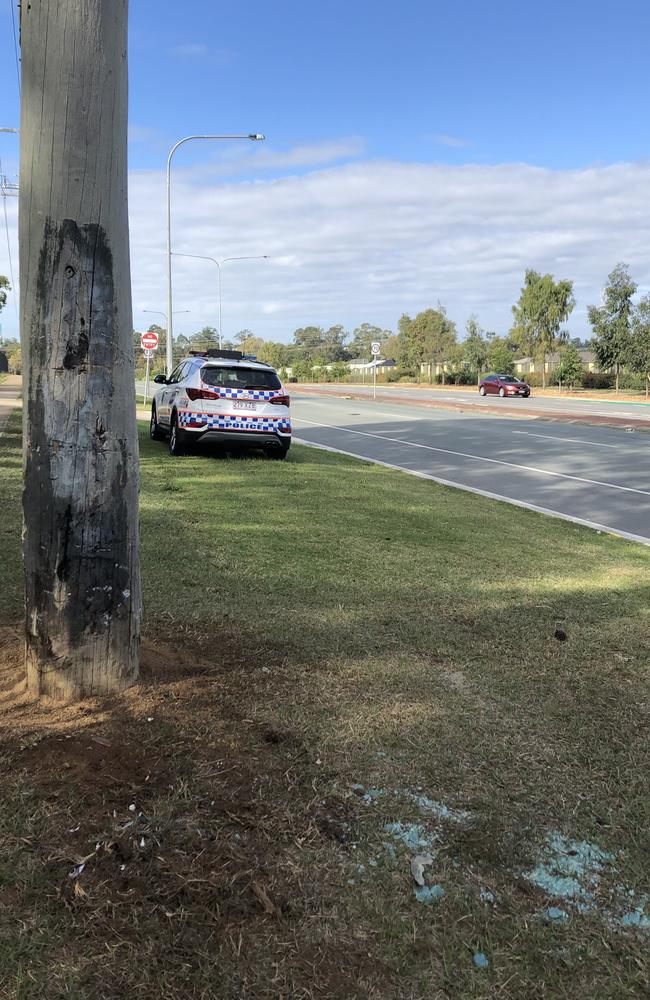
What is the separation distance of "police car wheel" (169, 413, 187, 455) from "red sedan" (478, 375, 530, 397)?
116 ft

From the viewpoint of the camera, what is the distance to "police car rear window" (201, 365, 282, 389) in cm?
1178

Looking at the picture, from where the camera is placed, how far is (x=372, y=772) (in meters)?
2.80

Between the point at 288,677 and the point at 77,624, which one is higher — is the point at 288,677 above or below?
below

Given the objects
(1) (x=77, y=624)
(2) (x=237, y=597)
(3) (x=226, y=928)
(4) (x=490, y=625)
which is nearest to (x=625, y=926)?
(3) (x=226, y=928)

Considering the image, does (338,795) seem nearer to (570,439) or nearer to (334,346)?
(570,439)

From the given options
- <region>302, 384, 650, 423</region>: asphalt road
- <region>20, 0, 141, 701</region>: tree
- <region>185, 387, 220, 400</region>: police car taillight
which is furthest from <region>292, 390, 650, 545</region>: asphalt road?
<region>20, 0, 141, 701</region>: tree

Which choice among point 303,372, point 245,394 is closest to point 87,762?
point 245,394

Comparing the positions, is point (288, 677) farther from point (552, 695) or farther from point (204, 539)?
point (204, 539)

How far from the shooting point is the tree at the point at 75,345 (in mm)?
2781

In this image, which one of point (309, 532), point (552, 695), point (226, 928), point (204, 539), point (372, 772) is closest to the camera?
point (226, 928)

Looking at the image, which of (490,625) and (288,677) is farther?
(490,625)

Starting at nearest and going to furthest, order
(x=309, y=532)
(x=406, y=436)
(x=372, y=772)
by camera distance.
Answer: (x=372, y=772) < (x=309, y=532) < (x=406, y=436)

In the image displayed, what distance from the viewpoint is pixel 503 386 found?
4488cm

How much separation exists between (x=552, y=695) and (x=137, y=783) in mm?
1921
